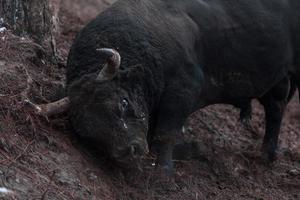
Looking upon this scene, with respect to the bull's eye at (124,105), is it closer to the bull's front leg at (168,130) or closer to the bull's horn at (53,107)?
the bull's horn at (53,107)

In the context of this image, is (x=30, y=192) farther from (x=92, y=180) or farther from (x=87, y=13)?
(x=87, y=13)

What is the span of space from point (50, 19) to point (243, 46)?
7.14ft

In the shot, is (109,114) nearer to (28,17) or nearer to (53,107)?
(53,107)

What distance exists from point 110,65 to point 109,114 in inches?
17.4

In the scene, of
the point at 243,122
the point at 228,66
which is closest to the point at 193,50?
the point at 228,66

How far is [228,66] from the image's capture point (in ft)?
28.1

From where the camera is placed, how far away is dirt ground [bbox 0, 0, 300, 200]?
21.5 ft

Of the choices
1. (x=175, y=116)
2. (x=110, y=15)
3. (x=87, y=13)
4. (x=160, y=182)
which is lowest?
(x=87, y=13)

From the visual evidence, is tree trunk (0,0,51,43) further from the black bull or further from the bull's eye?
the bull's eye

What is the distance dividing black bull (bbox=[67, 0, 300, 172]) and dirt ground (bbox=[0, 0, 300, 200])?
0.86 feet

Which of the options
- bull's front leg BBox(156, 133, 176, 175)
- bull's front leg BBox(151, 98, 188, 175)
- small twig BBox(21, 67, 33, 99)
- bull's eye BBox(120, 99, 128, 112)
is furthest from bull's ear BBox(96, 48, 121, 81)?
bull's front leg BBox(156, 133, 176, 175)

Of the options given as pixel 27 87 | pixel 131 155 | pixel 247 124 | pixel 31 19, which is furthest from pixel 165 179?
pixel 247 124

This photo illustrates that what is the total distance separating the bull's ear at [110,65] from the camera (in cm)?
675

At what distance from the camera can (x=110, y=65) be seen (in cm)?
683
